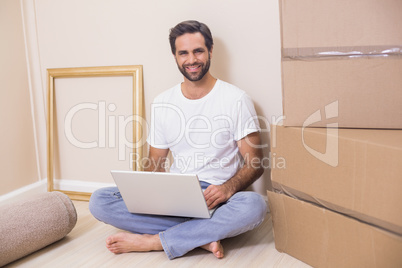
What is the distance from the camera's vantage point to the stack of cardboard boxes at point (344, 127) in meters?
1.14

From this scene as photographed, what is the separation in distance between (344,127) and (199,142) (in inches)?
26.9

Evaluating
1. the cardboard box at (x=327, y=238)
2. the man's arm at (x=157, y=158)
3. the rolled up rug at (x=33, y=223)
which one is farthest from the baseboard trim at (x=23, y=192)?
the cardboard box at (x=327, y=238)

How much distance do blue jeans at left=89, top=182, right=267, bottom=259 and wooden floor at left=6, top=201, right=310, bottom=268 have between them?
64mm

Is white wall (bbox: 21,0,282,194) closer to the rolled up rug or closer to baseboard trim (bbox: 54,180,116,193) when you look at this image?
baseboard trim (bbox: 54,180,116,193)

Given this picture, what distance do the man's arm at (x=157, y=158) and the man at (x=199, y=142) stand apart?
5 centimetres

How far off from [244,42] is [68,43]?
101 centimetres

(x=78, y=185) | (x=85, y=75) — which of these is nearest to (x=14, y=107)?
(x=85, y=75)

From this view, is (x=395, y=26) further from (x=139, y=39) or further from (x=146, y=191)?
(x=139, y=39)

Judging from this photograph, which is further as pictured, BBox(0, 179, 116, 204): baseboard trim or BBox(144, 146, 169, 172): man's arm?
BBox(0, 179, 116, 204): baseboard trim

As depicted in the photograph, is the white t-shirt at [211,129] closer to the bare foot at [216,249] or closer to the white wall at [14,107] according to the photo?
the bare foot at [216,249]

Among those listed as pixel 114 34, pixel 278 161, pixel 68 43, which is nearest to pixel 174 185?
pixel 278 161

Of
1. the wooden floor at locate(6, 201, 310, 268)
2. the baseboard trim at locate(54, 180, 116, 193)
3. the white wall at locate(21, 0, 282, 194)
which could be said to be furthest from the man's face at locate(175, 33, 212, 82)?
the baseboard trim at locate(54, 180, 116, 193)

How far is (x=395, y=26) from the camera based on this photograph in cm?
116

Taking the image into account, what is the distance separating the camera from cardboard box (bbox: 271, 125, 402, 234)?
1106 mm
